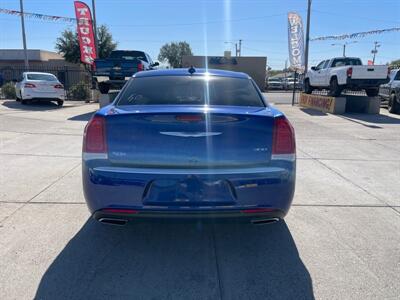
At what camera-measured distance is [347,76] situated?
593 inches

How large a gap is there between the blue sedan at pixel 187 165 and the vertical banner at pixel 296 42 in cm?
2032

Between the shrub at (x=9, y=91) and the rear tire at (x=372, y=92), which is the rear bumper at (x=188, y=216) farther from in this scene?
the shrub at (x=9, y=91)

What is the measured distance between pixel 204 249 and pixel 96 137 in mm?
1444

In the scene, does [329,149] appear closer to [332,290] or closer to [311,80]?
[332,290]

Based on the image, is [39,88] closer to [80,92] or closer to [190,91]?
[80,92]

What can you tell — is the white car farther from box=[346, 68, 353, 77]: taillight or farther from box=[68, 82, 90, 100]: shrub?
box=[346, 68, 353, 77]: taillight

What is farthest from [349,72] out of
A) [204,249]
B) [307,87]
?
[204,249]

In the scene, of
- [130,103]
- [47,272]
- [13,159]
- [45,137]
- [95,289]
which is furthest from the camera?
[45,137]

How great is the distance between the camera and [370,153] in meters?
7.89

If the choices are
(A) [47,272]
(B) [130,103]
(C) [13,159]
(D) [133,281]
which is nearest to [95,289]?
(D) [133,281]

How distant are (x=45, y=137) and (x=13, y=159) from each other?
2.41 m

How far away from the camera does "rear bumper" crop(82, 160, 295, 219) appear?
9.36 feet

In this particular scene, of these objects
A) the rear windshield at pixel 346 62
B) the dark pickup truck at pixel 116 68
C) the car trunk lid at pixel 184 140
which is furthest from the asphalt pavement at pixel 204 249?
the rear windshield at pixel 346 62

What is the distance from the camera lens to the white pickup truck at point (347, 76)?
48.6 ft
